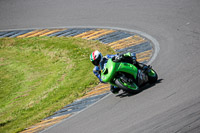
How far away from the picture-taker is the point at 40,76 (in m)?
13.1

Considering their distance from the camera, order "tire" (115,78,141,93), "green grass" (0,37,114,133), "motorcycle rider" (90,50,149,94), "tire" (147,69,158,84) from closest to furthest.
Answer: "tire" (115,78,141,93) → "motorcycle rider" (90,50,149,94) → "tire" (147,69,158,84) → "green grass" (0,37,114,133)

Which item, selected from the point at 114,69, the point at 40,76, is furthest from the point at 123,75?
the point at 40,76

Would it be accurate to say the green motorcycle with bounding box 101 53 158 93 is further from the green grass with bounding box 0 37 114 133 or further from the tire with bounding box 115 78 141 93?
the green grass with bounding box 0 37 114 133

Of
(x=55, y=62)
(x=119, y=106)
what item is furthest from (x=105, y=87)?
(x=55, y=62)

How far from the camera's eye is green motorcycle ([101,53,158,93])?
27.3 ft

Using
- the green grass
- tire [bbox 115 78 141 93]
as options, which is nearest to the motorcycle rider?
tire [bbox 115 78 141 93]

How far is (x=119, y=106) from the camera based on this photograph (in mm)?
8289

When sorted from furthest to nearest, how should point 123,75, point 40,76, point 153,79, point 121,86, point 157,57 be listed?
point 40,76 → point 157,57 → point 153,79 → point 123,75 → point 121,86

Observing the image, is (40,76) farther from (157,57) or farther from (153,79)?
(153,79)

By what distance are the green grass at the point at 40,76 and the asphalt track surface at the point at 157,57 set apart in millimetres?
1450

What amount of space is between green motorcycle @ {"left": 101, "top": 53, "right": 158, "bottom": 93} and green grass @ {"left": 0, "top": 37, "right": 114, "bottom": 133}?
211 cm

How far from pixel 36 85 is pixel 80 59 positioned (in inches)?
84.4

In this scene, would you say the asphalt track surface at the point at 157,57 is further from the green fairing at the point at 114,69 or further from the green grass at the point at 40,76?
the green grass at the point at 40,76

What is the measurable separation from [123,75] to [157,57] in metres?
2.86
